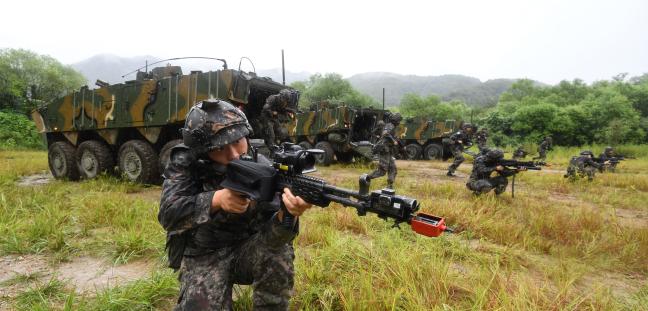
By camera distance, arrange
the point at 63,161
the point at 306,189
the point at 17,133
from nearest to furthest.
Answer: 1. the point at 306,189
2. the point at 63,161
3. the point at 17,133

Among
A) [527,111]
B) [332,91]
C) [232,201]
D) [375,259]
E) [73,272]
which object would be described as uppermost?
[332,91]

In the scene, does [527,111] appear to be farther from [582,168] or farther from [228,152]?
[228,152]

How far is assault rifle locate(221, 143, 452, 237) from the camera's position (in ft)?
4.71

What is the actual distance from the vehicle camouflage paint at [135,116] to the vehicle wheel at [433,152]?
11879 millimetres

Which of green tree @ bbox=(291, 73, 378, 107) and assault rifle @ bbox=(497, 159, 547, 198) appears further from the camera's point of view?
green tree @ bbox=(291, 73, 378, 107)

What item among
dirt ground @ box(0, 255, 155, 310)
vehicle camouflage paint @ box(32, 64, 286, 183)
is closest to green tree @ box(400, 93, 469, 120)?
vehicle camouflage paint @ box(32, 64, 286, 183)

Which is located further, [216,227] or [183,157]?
[216,227]

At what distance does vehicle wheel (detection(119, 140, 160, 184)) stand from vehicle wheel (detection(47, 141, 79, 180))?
151cm

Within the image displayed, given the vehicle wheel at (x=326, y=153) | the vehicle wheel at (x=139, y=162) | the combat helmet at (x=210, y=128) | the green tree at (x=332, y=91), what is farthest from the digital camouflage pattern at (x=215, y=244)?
the green tree at (x=332, y=91)

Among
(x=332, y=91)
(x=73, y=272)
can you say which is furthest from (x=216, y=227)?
(x=332, y=91)

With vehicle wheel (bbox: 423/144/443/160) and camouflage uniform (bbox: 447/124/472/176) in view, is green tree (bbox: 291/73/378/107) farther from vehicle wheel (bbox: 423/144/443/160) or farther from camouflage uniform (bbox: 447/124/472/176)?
camouflage uniform (bbox: 447/124/472/176)

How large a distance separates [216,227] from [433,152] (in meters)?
16.1

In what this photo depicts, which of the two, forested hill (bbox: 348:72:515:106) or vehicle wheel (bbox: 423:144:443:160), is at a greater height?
forested hill (bbox: 348:72:515:106)

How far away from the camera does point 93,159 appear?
23.5ft
